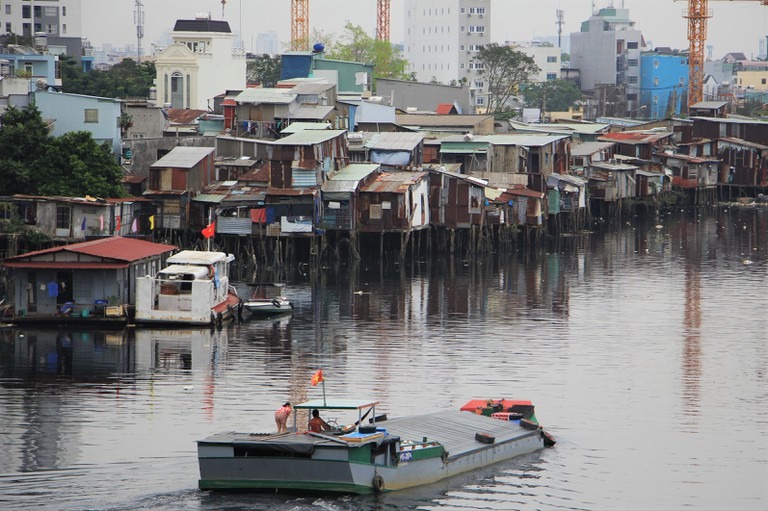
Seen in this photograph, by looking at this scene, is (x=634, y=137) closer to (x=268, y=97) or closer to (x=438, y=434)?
(x=268, y=97)

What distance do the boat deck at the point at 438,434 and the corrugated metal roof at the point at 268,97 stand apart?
38.3 m

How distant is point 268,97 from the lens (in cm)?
6544

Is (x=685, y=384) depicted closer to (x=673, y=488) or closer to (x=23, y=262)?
Result: (x=673, y=488)

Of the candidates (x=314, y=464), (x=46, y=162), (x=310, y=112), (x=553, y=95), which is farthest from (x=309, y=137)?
(x=553, y=95)

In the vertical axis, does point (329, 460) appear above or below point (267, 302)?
below

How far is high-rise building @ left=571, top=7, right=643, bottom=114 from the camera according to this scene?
143375 millimetres

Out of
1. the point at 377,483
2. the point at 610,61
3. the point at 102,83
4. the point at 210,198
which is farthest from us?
the point at 610,61

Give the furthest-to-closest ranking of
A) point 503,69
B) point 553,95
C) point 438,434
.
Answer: point 553,95 < point 503,69 < point 438,434

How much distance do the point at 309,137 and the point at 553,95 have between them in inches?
3085

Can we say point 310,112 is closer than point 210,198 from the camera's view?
No

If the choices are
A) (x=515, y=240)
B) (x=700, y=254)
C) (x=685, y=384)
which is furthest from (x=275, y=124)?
(x=685, y=384)

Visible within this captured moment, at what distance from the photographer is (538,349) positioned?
133 feet

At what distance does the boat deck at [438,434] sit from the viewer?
23594 mm

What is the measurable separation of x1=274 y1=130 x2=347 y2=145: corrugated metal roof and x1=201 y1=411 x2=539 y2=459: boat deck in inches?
1179
